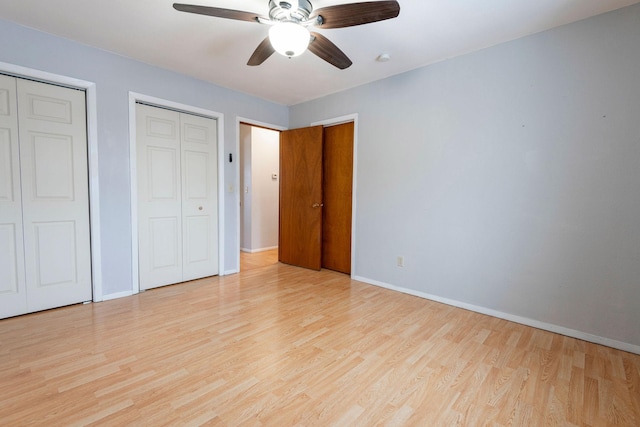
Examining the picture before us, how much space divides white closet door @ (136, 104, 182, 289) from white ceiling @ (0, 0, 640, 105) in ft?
2.12

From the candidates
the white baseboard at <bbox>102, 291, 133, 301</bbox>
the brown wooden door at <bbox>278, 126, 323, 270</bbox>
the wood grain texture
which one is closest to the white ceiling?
the brown wooden door at <bbox>278, 126, 323, 270</bbox>

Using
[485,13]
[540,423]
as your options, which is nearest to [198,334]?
[540,423]

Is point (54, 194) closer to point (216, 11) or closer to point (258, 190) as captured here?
point (216, 11)

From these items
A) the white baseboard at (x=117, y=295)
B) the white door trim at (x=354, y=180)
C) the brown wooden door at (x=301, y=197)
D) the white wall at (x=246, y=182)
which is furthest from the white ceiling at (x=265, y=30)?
the white baseboard at (x=117, y=295)

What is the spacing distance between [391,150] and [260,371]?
267 cm

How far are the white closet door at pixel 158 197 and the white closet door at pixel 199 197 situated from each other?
8 cm

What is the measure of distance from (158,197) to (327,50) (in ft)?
8.09

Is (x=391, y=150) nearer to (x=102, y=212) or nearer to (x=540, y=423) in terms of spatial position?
(x=540, y=423)

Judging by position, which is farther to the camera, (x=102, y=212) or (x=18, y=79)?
(x=102, y=212)

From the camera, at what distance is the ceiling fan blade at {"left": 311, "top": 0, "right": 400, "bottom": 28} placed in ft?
5.41

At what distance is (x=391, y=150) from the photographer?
3.38 meters

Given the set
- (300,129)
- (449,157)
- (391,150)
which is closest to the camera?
(449,157)

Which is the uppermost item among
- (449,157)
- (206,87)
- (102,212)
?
(206,87)

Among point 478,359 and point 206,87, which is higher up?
point 206,87
